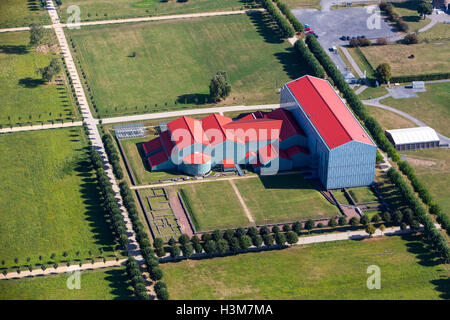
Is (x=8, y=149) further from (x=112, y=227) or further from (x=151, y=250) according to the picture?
(x=151, y=250)

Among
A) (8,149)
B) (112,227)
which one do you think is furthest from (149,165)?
(8,149)

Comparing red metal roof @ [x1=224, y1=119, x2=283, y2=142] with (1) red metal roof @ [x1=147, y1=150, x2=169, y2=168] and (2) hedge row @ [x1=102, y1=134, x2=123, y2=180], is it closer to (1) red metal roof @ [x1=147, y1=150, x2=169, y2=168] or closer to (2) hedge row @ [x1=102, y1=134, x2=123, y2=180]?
(1) red metal roof @ [x1=147, y1=150, x2=169, y2=168]

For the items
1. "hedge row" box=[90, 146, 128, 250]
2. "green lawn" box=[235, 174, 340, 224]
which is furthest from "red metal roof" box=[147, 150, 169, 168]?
"green lawn" box=[235, 174, 340, 224]

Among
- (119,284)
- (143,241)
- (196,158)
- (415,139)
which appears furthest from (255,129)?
(119,284)

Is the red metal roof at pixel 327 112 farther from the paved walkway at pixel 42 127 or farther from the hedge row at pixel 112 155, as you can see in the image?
the paved walkway at pixel 42 127

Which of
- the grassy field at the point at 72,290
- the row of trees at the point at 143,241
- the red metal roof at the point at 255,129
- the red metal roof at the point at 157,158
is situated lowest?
the grassy field at the point at 72,290

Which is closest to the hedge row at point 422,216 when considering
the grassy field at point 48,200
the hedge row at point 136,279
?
the hedge row at point 136,279

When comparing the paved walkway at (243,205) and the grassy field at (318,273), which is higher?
the paved walkway at (243,205)
